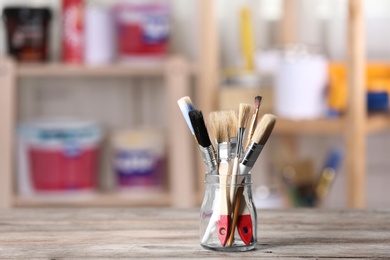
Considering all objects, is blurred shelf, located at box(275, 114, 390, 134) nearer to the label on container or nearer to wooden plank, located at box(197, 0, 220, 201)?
wooden plank, located at box(197, 0, 220, 201)

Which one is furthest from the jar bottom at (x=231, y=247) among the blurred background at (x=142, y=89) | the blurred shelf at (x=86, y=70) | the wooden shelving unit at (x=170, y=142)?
the blurred shelf at (x=86, y=70)

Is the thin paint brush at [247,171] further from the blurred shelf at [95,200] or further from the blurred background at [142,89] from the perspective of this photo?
the blurred shelf at [95,200]

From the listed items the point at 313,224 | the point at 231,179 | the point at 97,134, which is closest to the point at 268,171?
the point at 97,134

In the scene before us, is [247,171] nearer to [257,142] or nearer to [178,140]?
[257,142]

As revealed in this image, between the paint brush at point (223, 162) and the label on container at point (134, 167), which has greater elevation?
the paint brush at point (223, 162)

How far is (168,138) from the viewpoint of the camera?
2.87 metres

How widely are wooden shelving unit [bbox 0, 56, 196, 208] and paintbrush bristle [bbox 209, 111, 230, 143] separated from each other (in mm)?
1602

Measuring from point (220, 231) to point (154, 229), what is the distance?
0.18 meters

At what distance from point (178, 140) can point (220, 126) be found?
1617mm

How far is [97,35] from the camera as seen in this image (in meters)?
2.80

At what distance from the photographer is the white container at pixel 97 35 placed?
9.16ft

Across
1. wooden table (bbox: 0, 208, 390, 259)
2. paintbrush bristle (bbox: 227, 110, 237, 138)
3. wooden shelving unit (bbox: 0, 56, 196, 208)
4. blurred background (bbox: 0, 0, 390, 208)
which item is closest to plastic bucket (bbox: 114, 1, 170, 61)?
blurred background (bbox: 0, 0, 390, 208)

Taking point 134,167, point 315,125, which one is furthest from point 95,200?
point 315,125

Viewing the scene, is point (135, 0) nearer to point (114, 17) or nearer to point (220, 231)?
point (114, 17)
